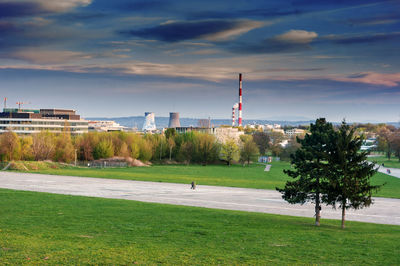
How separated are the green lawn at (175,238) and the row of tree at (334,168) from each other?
2.29 metres

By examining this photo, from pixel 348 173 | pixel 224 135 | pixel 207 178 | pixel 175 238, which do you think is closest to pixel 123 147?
pixel 224 135

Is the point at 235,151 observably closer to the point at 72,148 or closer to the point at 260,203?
the point at 72,148

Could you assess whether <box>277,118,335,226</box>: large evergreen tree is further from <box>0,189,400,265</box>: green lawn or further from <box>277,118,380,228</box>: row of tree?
<box>0,189,400,265</box>: green lawn

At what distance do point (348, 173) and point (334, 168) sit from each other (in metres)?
0.93

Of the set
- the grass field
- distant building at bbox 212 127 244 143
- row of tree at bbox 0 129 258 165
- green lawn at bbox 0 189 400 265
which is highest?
distant building at bbox 212 127 244 143

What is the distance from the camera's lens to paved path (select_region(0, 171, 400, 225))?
3688 cm

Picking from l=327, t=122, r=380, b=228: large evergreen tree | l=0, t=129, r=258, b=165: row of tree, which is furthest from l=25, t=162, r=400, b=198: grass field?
l=327, t=122, r=380, b=228: large evergreen tree

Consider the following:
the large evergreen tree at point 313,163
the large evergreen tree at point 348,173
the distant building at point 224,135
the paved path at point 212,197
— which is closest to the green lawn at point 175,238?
the large evergreen tree at point 348,173

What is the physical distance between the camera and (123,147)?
111 meters

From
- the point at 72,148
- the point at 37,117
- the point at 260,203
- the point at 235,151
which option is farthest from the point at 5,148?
the point at 37,117

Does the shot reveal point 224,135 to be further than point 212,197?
Yes

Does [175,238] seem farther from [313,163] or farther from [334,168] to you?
[334,168]

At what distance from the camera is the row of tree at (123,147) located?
314ft

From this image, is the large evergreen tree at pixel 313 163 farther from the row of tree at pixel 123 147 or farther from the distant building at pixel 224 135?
the distant building at pixel 224 135
